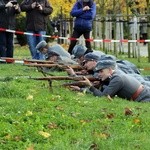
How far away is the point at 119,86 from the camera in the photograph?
9008 millimetres

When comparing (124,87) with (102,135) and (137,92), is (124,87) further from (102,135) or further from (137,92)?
(102,135)

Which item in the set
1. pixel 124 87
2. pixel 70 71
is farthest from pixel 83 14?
pixel 124 87

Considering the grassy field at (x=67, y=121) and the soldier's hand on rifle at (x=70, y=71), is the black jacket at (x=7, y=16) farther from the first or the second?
the grassy field at (x=67, y=121)

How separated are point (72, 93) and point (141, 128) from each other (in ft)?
8.62

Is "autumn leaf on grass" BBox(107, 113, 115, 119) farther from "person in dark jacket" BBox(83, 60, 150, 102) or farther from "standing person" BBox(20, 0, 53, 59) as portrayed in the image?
"standing person" BBox(20, 0, 53, 59)

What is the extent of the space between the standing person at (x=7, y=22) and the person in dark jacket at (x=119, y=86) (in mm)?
6395

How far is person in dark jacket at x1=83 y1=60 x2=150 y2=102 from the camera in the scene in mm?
8984

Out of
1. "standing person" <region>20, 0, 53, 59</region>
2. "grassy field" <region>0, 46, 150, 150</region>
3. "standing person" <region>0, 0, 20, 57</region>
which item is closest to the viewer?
"grassy field" <region>0, 46, 150, 150</region>

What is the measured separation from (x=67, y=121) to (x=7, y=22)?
905cm

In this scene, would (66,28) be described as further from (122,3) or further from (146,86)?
(146,86)

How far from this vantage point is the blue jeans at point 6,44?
15.2 metres

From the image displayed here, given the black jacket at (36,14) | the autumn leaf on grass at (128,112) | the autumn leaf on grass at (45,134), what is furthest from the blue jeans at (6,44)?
the autumn leaf on grass at (45,134)

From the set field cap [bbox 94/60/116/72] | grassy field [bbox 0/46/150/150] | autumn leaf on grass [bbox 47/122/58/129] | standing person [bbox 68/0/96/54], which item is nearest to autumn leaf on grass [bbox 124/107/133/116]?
grassy field [bbox 0/46/150/150]

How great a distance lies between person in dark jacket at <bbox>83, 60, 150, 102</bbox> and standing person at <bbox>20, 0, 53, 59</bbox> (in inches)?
246
